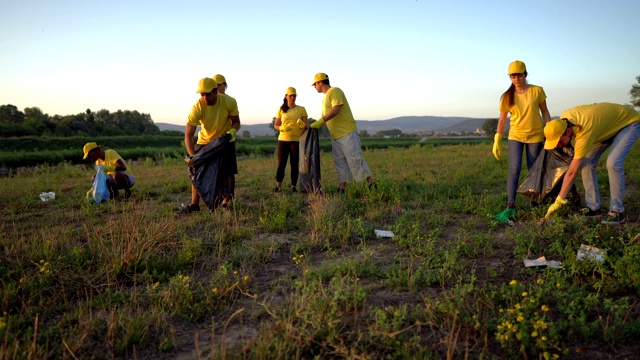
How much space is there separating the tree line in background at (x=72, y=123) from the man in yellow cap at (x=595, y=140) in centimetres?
2997

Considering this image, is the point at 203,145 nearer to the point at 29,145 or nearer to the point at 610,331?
the point at 610,331

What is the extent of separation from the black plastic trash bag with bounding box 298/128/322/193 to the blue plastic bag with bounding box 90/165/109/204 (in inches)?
115

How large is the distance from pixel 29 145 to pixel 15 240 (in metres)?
23.5

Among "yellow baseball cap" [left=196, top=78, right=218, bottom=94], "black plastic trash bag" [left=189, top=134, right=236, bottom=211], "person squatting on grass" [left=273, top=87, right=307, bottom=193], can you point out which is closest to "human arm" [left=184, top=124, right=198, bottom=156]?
"black plastic trash bag" [left=189, top=134, right=236, bottom=211]

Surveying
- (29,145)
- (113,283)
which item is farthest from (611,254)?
(29,145)

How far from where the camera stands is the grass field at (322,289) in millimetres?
2213

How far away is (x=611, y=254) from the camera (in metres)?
3.29

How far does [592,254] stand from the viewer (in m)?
3.19

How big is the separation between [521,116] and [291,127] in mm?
3304

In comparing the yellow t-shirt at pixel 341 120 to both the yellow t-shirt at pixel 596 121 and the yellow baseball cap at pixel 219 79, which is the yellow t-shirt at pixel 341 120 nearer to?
the yellow baseball cap at pixel 219 79

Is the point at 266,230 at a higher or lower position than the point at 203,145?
lower

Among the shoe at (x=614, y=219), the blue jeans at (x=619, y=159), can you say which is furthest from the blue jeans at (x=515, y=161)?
the shoe at (x=614, y=219)

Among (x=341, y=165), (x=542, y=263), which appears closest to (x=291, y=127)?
(x=341, y=165)

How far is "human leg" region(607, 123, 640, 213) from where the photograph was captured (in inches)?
176
